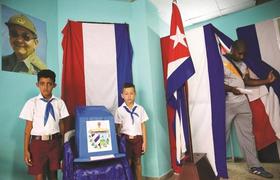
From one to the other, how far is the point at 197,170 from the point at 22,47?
203 cm

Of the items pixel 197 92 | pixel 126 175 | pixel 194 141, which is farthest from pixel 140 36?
pixel 126 175

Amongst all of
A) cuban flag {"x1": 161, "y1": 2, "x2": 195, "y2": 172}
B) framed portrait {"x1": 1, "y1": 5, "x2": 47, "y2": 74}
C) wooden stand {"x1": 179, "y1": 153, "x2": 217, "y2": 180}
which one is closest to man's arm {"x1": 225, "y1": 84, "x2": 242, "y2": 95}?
cuban flag {"x1": 161, "y1": 2, "x2": 195, "y2": 172}

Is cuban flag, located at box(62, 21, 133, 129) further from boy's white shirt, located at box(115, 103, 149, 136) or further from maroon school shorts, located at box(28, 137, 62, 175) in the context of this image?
maroon school shorts, located at box(28, 137, 62, 175)

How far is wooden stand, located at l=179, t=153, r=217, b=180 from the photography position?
1.64m

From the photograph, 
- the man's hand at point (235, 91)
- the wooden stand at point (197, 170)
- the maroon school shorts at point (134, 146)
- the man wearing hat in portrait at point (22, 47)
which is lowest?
the wooden stand at point (197, 170)

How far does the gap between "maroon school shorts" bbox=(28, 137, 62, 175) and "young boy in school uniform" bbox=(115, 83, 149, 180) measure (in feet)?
2.14

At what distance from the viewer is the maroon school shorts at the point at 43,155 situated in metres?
1.62

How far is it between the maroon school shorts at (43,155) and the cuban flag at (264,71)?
2602 mm

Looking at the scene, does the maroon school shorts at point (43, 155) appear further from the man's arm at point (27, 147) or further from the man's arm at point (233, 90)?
the man's arm at point (233, 90)

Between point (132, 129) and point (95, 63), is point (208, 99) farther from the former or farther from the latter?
point (95, 63)

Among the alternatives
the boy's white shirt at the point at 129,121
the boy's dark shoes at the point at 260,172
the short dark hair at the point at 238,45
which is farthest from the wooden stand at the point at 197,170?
the short dark hair at the point at 238,45

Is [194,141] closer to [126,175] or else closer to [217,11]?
[126,175]

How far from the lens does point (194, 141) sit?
8.15 feet

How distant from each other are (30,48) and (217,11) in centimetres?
290
